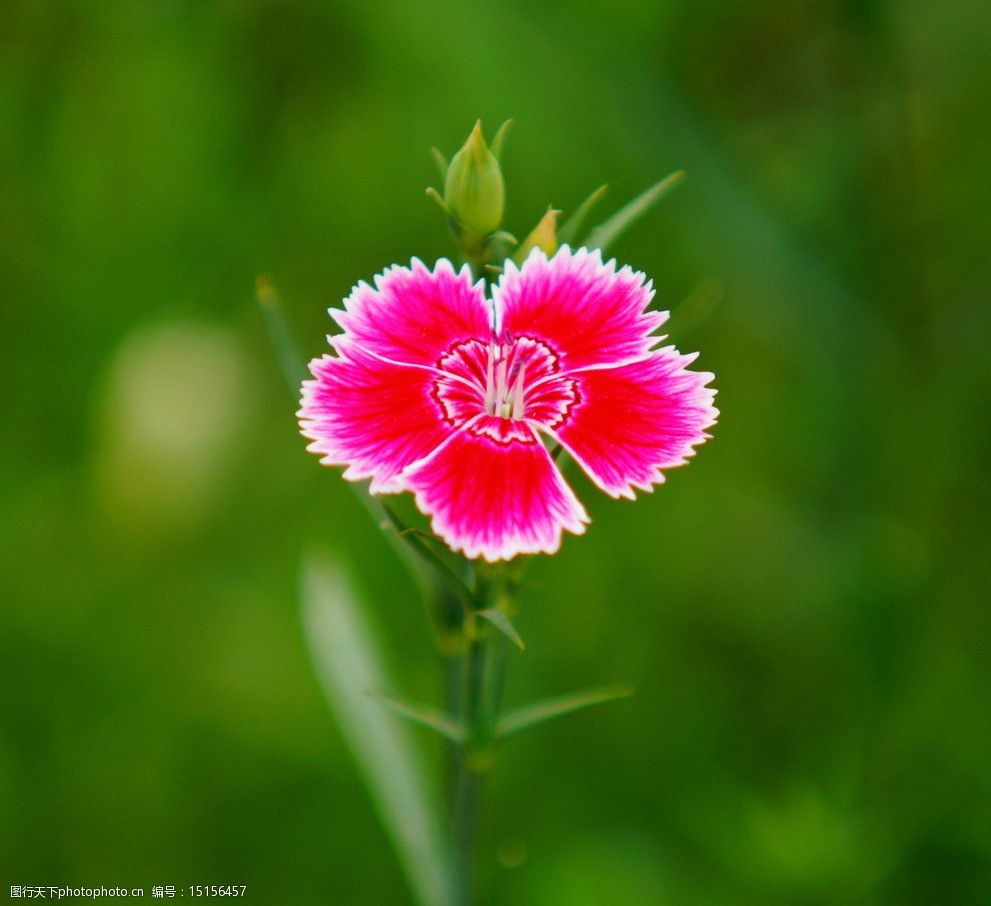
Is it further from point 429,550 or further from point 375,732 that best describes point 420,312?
point 375,732

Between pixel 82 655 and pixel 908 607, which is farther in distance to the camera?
pixel 82 655

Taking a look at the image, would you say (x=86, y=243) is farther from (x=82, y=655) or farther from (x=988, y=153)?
(x=988, y=153)

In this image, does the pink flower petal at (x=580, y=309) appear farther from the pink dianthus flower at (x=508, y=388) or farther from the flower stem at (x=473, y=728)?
the flower stem at (x=473, y=728)

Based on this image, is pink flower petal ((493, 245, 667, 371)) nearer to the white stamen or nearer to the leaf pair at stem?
the white stamen

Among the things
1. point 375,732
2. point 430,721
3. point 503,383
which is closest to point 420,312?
point 503,383

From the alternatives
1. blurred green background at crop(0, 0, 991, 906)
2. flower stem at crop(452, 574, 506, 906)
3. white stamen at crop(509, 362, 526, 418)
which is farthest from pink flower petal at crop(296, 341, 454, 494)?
blurred green background at crop(0, 0, 991, 906)

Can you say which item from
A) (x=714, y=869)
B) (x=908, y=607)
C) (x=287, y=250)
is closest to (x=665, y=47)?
(x=287, y=250)

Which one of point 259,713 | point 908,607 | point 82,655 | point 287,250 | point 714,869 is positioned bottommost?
point 714,869

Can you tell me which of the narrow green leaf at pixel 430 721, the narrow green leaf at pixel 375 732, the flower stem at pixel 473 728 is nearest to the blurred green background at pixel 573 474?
the narrow green leaf at pixel 375 732
